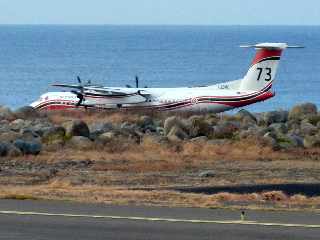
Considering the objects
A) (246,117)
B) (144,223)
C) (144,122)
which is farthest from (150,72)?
(144,223)

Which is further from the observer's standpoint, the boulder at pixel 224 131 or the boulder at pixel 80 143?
the boulder at pixel 224 131

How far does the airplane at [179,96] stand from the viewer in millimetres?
51500

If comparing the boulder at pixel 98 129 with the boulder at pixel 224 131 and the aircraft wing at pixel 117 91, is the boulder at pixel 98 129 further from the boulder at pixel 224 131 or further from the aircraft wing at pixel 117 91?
the aircraft wing at pixel 117 91

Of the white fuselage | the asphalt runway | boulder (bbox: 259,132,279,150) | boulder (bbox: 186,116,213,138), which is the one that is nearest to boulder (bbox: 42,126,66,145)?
boulder (bbox: 186,116,213,138)

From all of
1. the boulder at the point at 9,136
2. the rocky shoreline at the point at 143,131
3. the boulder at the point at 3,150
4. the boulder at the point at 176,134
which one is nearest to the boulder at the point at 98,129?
the rocky shoreline at the point at 143,131

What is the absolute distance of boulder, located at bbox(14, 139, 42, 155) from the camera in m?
29.4

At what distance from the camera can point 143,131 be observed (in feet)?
134

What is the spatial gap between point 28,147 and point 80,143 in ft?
9.26

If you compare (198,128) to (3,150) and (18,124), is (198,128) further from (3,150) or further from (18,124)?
(3,150)

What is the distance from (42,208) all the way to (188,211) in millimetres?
2009

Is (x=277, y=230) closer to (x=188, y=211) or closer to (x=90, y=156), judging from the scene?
(x=188, y=211)

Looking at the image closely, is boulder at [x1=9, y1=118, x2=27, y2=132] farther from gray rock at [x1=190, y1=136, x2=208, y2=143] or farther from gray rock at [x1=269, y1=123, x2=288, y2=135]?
gray rock at [x1=269, y1=123, x2=288, y2=135]

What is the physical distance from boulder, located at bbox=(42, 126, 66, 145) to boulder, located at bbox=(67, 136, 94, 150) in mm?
349

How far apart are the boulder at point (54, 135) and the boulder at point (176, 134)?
11.1 ft
